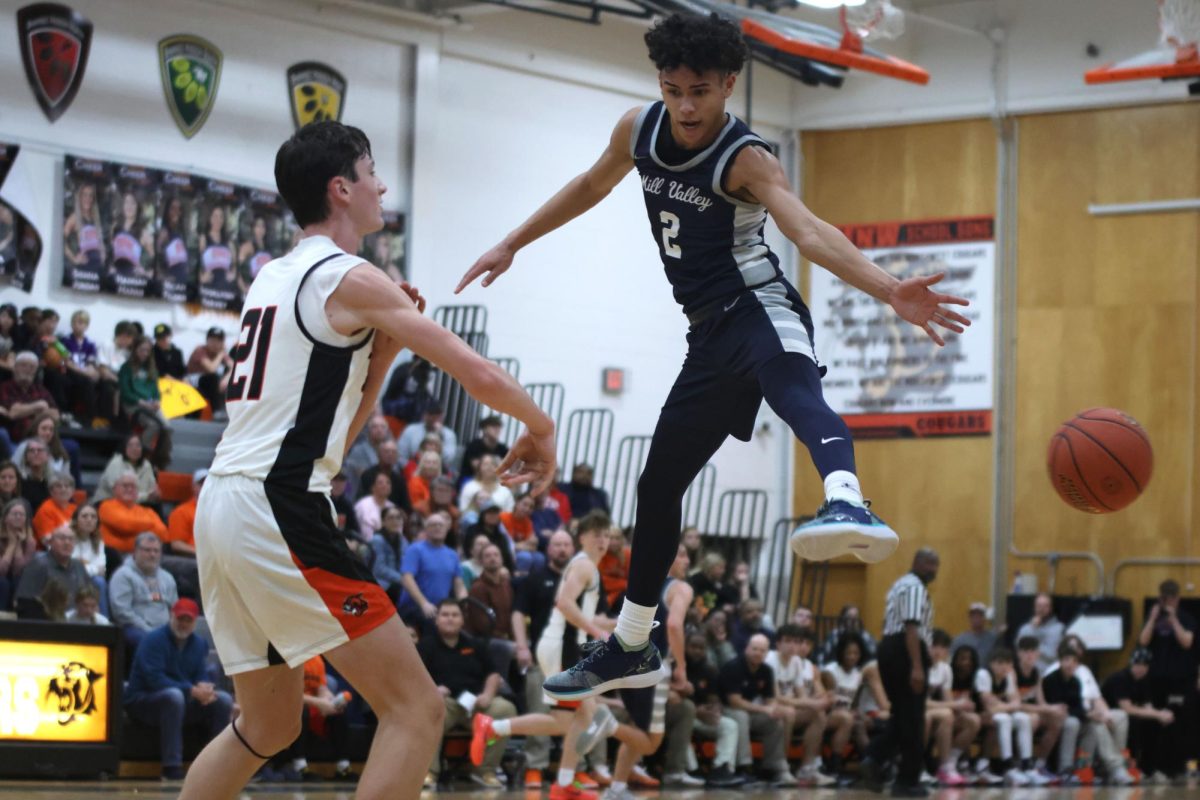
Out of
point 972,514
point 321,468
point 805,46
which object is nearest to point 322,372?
point 321,468

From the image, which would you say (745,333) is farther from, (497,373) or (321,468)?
(321,468)

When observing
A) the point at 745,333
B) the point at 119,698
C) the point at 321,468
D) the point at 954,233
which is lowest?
the point at 119,698

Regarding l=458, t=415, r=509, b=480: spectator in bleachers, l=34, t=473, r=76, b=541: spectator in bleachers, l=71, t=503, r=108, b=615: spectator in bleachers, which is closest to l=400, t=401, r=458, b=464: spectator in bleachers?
l=458, t=415, r=509, b=480: spectator in bleachers

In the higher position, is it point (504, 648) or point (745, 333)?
point (745, 333)

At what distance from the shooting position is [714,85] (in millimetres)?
5055

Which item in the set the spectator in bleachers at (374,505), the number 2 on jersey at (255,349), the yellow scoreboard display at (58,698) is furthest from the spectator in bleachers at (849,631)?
the number 2 on jersey at (255,349)

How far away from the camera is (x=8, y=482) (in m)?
11.5

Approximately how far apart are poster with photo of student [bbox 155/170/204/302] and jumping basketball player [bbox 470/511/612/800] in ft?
22.0

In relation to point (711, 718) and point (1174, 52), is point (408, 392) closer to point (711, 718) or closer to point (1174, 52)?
point (711, 718)

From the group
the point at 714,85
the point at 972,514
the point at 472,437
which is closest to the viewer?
the point at 714,85

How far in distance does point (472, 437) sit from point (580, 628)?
705 centimetres

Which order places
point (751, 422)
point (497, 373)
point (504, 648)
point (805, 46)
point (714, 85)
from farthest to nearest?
point (805, 46) → point (504, 648) → point (751, 422) → point (714, 85) → point (497, 373)

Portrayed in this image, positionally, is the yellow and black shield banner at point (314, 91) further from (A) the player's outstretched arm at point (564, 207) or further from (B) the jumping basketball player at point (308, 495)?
(B) the jumping basketball player at point (308, 495)

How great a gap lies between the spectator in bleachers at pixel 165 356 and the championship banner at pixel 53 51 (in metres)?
2.43
